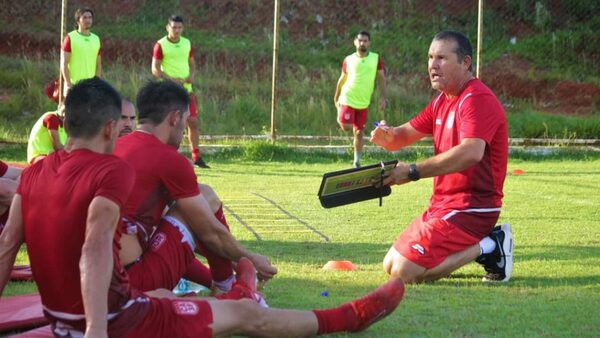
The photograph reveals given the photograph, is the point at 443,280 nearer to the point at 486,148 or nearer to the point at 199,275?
the point at 486,148

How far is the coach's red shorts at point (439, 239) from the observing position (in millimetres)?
6922

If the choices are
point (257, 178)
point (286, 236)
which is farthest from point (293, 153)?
point (286, 236)

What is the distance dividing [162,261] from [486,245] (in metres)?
2.52

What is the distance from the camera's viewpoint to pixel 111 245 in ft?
13.9

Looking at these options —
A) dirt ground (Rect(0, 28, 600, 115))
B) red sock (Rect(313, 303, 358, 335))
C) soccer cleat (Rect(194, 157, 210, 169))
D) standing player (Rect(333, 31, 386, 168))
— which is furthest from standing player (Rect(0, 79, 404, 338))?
dirt ground (Rect(0, 28, 600, 115))

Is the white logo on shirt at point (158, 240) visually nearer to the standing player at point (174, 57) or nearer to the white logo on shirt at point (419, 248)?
the white logo on shirt at point (419, 248)

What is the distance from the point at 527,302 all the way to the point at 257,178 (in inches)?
319

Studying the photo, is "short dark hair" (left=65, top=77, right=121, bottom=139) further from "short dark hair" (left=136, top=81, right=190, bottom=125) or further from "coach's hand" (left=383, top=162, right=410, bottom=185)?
"coach's hand" (left=383, top=162, right=410, bottom=185)

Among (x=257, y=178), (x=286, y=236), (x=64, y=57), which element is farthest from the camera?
(x=64, y=57)

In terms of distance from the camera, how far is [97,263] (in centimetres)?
415

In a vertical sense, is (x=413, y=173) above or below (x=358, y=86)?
below

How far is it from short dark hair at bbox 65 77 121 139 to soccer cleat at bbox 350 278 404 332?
155cm

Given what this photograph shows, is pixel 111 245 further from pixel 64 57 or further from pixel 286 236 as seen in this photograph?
pixel 64 57

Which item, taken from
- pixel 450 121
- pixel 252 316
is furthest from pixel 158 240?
pixel 450 121
